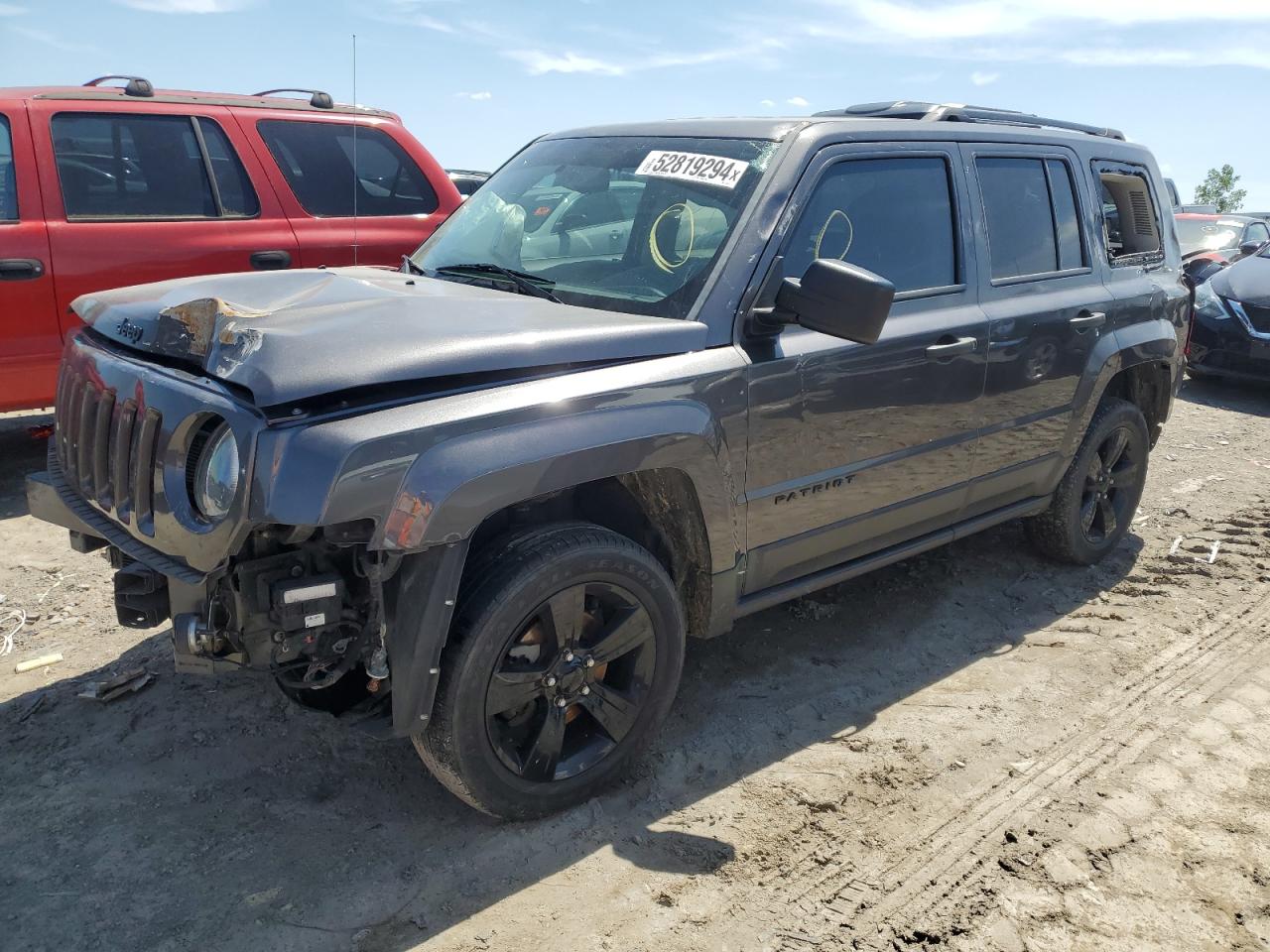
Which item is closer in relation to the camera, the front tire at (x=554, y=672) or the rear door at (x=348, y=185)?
the front tire at (x=554, y=672)

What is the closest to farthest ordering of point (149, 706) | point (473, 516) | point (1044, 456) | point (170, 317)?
point (473, 516)
point (170, 317)
point (149, 706)
point (1044, 456)

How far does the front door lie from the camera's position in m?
3.26

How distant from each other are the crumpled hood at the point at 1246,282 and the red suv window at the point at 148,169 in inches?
337

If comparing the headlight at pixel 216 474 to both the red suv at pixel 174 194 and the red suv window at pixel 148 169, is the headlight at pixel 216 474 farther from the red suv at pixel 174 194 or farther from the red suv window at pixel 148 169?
the red suv window at pixel 148 169

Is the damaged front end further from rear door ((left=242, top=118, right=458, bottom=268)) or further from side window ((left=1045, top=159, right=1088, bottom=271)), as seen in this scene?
rear door ((left=242, top=118, right=458, bottom=268))

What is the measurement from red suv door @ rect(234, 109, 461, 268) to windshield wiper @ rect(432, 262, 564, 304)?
7.49 ft

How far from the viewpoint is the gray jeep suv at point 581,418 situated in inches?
97.0

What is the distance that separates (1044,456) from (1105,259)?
3.05 ft

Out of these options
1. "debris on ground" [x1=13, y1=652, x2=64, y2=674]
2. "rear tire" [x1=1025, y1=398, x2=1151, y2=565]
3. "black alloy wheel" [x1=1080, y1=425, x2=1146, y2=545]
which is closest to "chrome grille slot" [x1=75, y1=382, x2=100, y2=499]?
"debris on ground" [x1=13, y1=652, x2=64, y2=674]

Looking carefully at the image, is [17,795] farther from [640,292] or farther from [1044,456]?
[1044,456]

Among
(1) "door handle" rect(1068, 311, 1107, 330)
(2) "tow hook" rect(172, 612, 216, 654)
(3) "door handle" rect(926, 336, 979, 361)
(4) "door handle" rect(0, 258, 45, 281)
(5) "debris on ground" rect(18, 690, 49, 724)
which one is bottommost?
(5) "debris on ground" rect(18, 690, 49, 724)

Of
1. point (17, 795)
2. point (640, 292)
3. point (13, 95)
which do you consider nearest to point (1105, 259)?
point (640, 292)

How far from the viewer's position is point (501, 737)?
288cm

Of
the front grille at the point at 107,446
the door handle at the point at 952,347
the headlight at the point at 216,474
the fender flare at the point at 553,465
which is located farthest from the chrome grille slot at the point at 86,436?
the door handle at the point at 952,347
